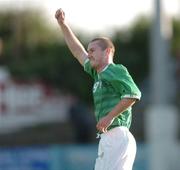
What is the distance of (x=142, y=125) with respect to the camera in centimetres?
3956

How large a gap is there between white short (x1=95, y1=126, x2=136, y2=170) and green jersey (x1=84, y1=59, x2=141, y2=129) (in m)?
0.08

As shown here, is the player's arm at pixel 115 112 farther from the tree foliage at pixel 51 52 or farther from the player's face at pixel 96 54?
the tree foliage at pixel 51 52

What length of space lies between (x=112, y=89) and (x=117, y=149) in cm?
53

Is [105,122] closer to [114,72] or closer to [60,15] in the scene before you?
[114,72]

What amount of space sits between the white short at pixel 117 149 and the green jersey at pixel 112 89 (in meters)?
0.08

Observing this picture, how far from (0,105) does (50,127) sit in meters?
2.19

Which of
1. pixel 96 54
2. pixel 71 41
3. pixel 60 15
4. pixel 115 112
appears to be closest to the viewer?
pixel 115 112

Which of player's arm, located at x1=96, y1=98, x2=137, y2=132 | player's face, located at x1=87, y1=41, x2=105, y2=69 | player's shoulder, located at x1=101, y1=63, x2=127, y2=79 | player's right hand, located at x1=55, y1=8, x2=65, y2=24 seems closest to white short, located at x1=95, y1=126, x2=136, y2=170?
player's arm, located at x1=96, y1=98, x2=137, y2=132

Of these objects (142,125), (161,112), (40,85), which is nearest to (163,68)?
(161,112)

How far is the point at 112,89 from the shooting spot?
30.9 ft

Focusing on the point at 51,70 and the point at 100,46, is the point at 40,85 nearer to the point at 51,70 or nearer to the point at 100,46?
the point at 51,70

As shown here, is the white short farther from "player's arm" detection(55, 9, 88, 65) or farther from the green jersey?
"player's arm" detection(55, 9, 88, 65)

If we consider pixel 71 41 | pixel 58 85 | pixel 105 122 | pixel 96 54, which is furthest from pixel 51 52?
pixel 105 122

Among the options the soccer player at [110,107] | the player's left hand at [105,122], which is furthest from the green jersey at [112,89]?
the player's left hand at [105,122]
